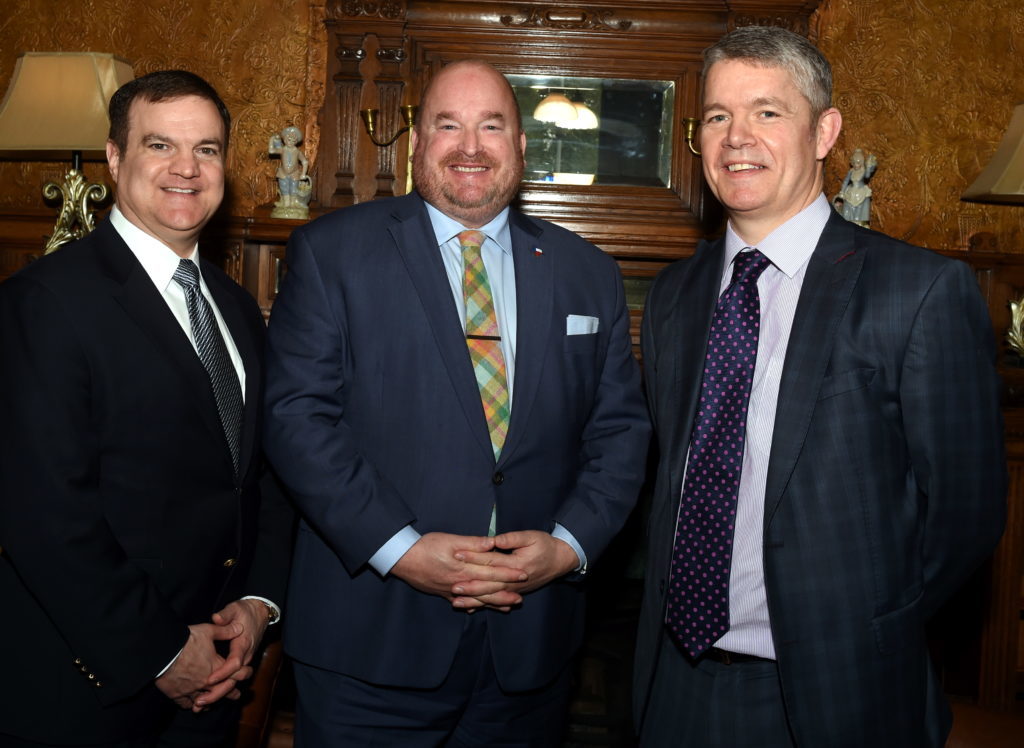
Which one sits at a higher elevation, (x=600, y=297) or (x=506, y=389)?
(x=600, y=297)

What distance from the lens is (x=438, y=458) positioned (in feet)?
5.88

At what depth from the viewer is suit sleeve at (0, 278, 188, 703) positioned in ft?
4.98

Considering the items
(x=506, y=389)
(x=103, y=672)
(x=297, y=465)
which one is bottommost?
(x=103, y=672)

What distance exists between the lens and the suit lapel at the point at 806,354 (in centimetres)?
156

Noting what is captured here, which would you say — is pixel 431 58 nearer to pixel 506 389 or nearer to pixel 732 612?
pixel 506 389

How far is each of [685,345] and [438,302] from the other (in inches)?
19.2

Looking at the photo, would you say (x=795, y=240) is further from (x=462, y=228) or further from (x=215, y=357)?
(x=215, y=357)

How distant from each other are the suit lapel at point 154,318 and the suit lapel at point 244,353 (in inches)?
3.2

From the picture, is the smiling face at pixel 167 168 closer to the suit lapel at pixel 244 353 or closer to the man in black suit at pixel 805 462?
the suit lapel at pixel 244 353

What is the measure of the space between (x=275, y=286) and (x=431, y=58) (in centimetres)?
110

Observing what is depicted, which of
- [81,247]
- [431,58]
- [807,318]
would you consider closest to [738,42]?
[807,318]

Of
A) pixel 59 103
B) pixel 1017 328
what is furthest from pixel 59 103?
pixel 1017 328

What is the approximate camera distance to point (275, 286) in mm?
3674

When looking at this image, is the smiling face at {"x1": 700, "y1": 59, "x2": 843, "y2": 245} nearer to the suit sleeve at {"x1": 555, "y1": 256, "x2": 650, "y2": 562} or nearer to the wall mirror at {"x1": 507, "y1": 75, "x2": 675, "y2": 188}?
the suit sleeve at {"x1": 555, "y1": 256, "x2": 650, "y2": 562}
